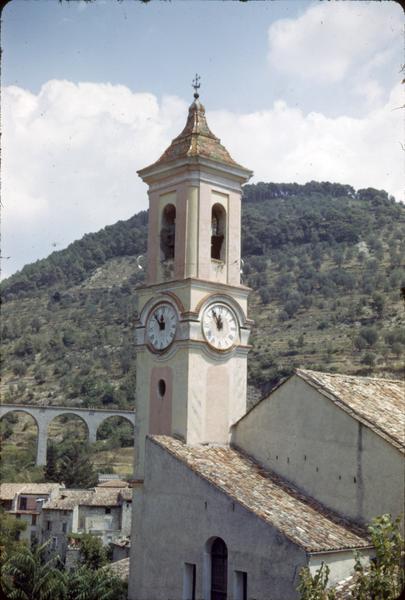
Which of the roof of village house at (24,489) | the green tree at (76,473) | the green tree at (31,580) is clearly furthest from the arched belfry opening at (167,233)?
the green tree at (76,473)

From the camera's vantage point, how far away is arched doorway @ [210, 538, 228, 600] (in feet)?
58.1

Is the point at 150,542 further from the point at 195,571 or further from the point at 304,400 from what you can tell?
the point at 304,400

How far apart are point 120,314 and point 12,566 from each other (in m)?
98.7

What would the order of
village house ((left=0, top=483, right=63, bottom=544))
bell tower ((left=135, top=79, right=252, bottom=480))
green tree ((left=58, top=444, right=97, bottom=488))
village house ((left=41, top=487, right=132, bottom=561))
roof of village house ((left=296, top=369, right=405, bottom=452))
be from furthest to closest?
green tree ((left=58, top=444, right=97, bottom=488)), village house ((left=0, top=483, right=63, bottom=544)), village house ((left=41, top=487, right=132, bottom=561)), bell tower ((left=135, top=79, right=252, bottom=480)), roof of village house ((left=296, top=369, right=405, bottom=452))

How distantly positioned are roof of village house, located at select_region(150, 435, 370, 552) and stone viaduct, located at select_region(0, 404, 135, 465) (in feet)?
207

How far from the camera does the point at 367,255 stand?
359 feet

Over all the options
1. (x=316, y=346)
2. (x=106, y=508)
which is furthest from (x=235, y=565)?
(x=316, y=346)

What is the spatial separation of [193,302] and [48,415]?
6434 cm

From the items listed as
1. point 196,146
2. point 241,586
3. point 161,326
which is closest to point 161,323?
point 161,326

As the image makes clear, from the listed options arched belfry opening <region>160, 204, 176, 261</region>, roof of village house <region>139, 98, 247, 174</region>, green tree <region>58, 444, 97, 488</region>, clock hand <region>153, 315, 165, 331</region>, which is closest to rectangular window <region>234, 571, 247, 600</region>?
clock hand <region>153, 315, 165, 331</region>

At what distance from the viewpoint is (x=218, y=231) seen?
23219 mm

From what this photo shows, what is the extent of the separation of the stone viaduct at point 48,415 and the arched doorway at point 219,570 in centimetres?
6500

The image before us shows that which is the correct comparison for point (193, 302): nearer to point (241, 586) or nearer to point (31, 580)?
point (241, 586)

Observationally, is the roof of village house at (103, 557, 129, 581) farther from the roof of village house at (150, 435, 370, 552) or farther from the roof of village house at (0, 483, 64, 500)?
the roof of village house at (0, 483, 64, 500)
